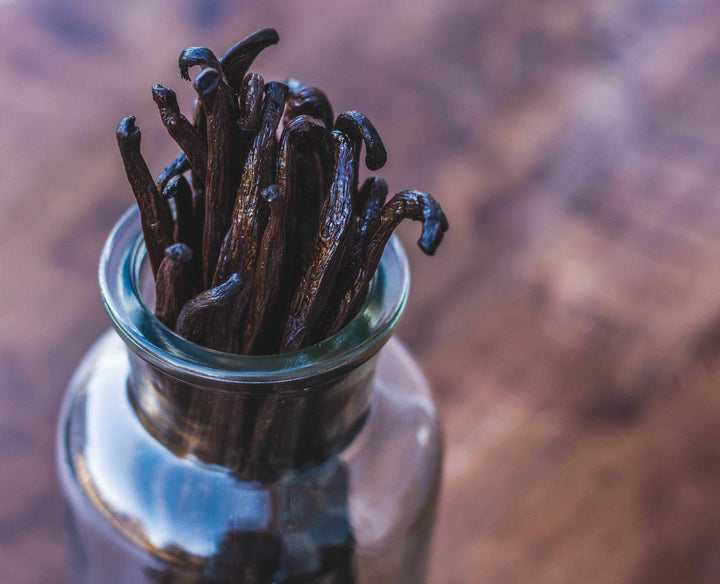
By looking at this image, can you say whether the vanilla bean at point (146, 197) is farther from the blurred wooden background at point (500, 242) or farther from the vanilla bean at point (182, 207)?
the blurred wooden background at point (500, 242)

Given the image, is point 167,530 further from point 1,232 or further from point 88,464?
point 1,232

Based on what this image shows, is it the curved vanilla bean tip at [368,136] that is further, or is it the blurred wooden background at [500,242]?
the blurred wooden background at [500,242]

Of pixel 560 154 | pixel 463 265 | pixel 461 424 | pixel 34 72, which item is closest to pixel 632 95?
pixel 560 154

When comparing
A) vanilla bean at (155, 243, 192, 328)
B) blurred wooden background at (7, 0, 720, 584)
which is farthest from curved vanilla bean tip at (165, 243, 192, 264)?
blurred wooden background at (7, 0, 720, 584)

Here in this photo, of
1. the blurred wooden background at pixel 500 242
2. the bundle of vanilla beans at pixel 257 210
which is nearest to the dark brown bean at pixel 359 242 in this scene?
the bundle of vanilla beans at pixel 257 210

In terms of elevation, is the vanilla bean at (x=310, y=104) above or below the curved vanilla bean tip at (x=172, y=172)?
above
